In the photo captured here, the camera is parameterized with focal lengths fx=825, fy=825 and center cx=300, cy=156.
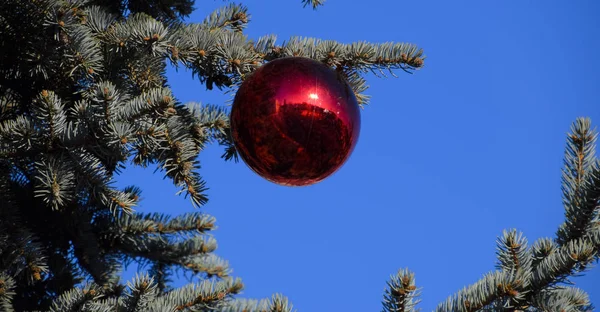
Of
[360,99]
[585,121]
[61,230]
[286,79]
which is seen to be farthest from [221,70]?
[585,121]

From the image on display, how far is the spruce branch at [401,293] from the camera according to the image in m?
1.75

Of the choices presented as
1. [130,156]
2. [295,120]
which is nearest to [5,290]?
[130,156]

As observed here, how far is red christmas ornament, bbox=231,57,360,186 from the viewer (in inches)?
69.8

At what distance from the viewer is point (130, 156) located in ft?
7.85

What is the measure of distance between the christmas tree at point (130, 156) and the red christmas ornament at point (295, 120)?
11.5 inches

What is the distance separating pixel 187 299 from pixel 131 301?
20 cm

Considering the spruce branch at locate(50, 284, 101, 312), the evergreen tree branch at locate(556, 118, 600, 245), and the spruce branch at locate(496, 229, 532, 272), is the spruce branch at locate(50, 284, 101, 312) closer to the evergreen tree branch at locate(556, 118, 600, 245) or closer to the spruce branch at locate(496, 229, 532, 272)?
the spruce branch at locate(496, 229, 532, 272)

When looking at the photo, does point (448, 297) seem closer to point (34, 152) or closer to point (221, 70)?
point (221, 70)

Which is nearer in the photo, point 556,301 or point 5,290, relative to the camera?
point 556,301

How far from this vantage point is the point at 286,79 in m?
1.80

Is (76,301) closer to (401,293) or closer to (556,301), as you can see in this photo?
(401,293)

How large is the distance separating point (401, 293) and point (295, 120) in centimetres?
43

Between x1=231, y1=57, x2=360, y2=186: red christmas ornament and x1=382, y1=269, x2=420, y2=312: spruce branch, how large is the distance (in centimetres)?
29

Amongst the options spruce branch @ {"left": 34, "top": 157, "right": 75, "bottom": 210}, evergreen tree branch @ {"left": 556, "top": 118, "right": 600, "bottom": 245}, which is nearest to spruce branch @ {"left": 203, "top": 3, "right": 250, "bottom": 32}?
spruce branch @ {"left": 34, "top": 157, "right": 75, "bottom": 210}
